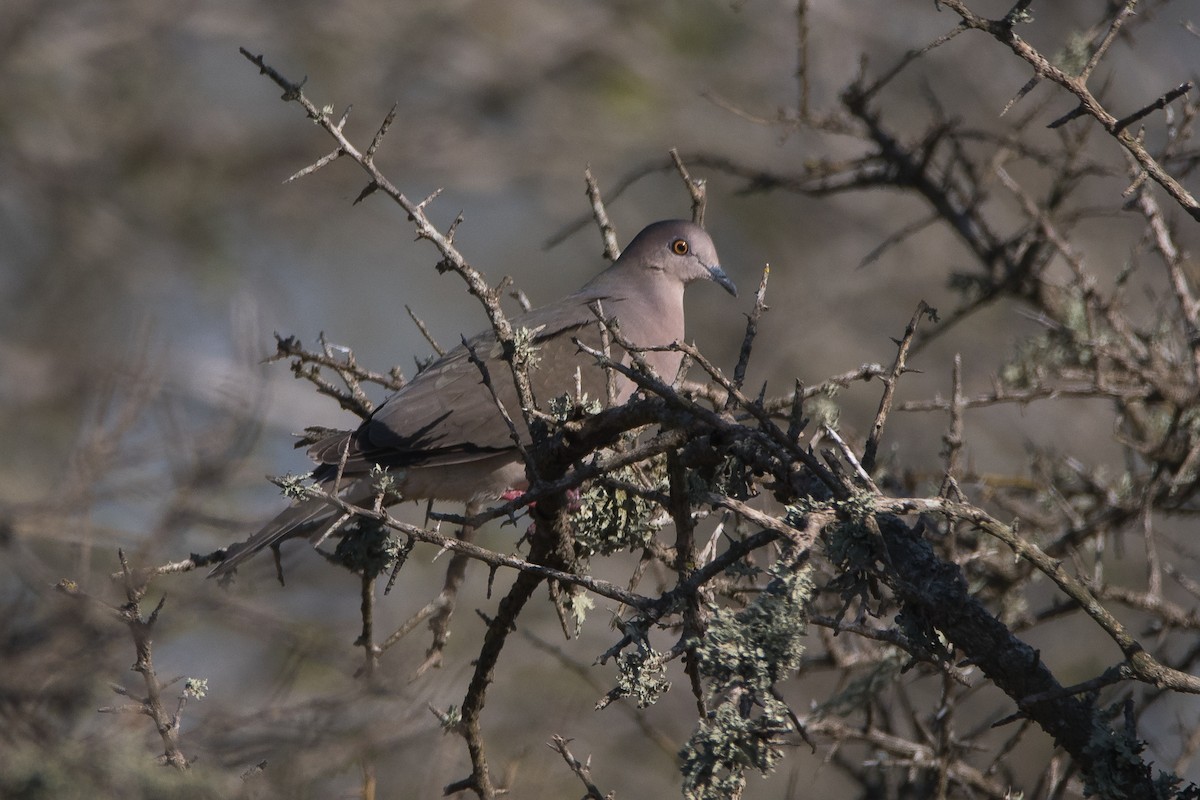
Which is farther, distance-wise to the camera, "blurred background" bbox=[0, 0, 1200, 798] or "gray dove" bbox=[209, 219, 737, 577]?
"blurred background" bbox=[0, 0, 1200, 798]

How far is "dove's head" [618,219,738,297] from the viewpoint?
5.71m

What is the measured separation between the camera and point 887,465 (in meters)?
4.10

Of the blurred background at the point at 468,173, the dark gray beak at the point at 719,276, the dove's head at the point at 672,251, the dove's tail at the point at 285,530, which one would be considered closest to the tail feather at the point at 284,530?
the dove's tail at the point at 285,530

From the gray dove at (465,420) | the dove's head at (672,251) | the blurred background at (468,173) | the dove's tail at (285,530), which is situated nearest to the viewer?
the dove's tail at (285,530)

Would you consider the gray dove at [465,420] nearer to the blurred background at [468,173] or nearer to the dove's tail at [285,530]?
the dove's tail at [285,530]

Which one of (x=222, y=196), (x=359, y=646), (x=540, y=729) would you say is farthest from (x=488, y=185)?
(x=359, y=646)

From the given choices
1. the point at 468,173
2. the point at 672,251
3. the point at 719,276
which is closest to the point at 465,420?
the point at 672,251

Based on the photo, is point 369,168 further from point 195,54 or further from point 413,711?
point 195,54

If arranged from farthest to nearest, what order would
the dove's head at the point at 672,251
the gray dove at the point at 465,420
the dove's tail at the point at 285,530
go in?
the dove's head at the point at 672,251 → the gray dove at the point at 465,420 → the dove's tail at the point at 285,530

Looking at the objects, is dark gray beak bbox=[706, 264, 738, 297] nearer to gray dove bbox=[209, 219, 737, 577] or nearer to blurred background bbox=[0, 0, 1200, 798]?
gray dove bbox=[209, 219, 737, 577]

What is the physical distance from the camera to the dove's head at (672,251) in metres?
5.71

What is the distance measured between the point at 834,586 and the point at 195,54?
40.5 ft

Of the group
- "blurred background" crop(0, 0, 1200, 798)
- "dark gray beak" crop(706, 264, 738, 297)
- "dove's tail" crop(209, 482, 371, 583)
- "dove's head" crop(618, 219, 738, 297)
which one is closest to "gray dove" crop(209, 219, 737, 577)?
"dove's tail" crop(209, 482, 371, 583)

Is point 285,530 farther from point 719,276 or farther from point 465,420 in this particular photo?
point 719,276
